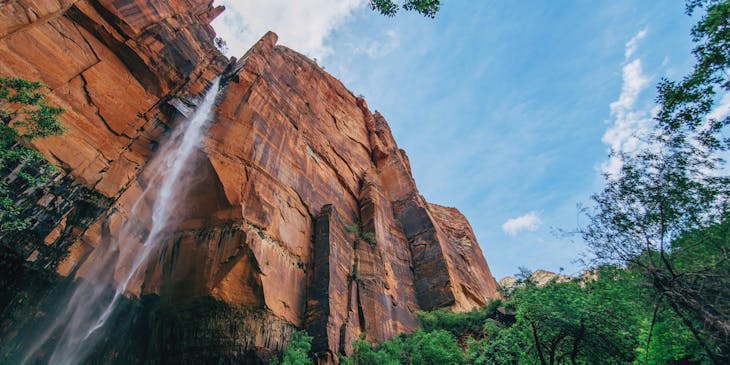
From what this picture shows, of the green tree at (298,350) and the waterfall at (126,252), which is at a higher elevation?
the waterfall at (126,252)

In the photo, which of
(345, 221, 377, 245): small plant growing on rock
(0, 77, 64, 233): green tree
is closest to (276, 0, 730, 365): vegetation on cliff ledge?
(345, 221, 377, 245): small plant growing on rock

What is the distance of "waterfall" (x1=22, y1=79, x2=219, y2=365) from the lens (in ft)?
44.0

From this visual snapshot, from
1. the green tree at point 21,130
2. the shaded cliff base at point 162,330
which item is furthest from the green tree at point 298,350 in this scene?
the green tree at point 21,130

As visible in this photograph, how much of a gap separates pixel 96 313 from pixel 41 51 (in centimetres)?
1160

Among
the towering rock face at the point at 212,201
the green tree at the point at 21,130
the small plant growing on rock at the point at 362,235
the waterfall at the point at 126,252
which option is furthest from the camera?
the small plant growing on rock at the point at 362,235

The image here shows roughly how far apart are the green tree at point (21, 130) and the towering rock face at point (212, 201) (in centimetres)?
104

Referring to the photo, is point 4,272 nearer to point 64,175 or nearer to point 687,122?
Answer: point 64,175

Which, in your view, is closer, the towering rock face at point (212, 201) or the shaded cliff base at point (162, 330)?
the shaded cliff base at point (162, 330)

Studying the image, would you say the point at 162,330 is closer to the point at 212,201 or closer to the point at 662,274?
the point at 212,201

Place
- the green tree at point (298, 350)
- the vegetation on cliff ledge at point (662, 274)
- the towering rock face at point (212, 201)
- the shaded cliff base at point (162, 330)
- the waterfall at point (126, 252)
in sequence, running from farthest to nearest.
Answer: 1. the towering rock face at point (212, 201)
2. the waterfall at point (126, 252)
3. the green tree at point (298, 350)
4. the shaded cliff base at point (162, 330)
5. the vegetation on cliff ledge at point (662, 274)

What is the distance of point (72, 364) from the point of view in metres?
13.2

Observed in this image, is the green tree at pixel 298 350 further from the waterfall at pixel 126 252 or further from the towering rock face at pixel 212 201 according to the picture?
the waterfall at pixel 126 252

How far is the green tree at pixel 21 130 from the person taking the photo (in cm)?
1205

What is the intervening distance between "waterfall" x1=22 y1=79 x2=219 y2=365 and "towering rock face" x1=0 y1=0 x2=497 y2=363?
12.2 inches
